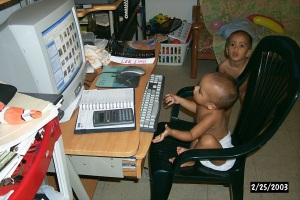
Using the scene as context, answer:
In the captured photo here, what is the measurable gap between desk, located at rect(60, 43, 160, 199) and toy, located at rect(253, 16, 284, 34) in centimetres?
223

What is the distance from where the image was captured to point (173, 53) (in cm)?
316

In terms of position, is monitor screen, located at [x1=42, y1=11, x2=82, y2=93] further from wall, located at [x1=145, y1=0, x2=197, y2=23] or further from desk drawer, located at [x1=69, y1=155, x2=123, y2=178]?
wall, located at [x1=145, y1=0, x2=197, y2=23]

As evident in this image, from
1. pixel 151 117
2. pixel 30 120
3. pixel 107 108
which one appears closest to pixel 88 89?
pixel 107 108

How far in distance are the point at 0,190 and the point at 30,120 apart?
0.18m

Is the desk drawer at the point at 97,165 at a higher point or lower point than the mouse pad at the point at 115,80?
lower

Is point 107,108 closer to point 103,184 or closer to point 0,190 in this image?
point 0,190

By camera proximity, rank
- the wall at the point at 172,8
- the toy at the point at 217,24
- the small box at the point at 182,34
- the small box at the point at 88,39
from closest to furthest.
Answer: the small box at the point at 88,39 < the toy at the point at 217,24 < the small box at the point at 182,34 < the wall at the point at 172,8

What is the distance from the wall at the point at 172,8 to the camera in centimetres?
359

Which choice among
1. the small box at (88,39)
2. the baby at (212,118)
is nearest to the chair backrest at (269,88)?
the baby at (212,118)

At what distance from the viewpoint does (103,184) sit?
1.88 meters

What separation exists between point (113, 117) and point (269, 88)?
73 cm

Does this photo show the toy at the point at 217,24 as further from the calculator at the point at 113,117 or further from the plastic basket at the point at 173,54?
the calculator at the point at 113,117
